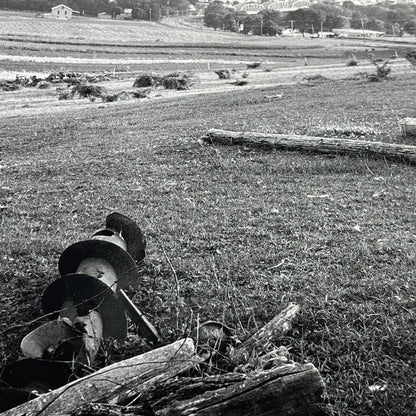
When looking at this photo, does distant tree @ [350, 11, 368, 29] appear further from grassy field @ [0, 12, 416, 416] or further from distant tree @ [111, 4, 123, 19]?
grassy field @ [0, 12, 416, 416]

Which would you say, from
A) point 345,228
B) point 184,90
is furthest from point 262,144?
point 184,90

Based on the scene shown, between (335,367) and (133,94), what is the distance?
25873 mm

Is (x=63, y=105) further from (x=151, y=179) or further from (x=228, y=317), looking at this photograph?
(x=228, y=317)

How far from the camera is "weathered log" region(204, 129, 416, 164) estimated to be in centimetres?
1076

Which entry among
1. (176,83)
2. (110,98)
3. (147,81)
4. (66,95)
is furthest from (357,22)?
(110,98)

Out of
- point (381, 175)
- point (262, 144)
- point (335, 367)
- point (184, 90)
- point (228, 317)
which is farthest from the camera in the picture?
point (184, 90)

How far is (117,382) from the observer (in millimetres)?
3490

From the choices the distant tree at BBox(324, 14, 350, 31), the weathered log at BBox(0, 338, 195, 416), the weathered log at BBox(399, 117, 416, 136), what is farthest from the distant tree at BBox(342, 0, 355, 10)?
the weathered log at BBox(0, 338, 195, 416)

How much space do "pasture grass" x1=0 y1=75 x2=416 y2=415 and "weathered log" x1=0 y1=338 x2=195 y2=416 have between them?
0.53 meters

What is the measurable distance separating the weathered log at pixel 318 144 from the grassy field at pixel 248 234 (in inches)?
10.8

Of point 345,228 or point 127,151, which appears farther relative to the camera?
point 127,151

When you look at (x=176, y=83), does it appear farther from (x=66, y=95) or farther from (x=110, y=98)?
(x=66, y=95)

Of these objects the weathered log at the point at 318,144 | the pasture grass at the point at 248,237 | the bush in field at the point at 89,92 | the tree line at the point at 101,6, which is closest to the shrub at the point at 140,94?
the bush in field at the point at 89,92

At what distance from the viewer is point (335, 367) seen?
13.9ft
